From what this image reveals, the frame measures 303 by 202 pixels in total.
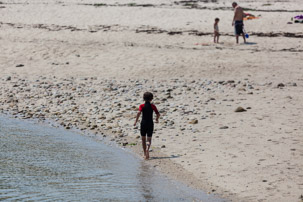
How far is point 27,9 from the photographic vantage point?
36.4 m

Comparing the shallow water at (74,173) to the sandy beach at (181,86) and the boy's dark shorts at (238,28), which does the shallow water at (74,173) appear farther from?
the boy's dark shorts at (238,28)

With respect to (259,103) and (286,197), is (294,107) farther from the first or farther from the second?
(286,197)

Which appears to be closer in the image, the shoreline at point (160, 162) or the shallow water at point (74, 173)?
the shallow water at point (74, 173)

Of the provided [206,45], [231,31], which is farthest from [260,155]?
[231,31]

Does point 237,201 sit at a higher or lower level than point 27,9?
lower

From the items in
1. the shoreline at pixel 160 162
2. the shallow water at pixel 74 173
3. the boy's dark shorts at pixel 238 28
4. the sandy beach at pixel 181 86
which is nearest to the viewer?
the shallow water at pixel 74 173

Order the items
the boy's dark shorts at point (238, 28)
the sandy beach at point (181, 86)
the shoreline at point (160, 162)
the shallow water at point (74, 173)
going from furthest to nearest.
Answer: the boy's dark shorts at point (238, 28), the sandy beach at point (181, 86), the shoreline at point (160, 162), the shallow water at point (74, 173)

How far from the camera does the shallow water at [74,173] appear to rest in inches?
342

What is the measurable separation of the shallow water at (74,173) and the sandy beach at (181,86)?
50cm

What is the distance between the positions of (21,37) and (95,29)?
4159 millimetres

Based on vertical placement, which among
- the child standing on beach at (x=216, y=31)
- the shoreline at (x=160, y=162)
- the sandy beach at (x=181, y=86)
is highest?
the child standing on beach at (x=216, y=31)

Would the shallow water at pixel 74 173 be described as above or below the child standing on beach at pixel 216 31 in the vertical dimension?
below

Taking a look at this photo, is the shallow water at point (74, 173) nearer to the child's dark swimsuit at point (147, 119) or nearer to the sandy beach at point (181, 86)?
the sandy beach at point (181, 86)

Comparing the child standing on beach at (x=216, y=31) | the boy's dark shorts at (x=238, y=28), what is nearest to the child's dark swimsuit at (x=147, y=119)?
the child standing on beach at (x=216, y=31)
